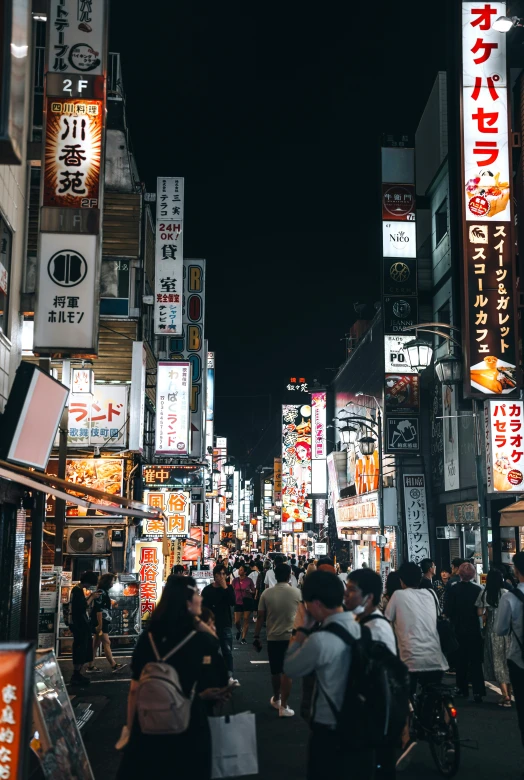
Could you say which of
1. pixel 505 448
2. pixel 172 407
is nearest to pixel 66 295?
pixel 505 448

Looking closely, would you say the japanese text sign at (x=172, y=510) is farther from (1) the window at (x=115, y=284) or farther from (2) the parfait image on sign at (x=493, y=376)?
(2) the parfait image on sign at (x=493, y=376)

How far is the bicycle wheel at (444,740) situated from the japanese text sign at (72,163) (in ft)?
28.7

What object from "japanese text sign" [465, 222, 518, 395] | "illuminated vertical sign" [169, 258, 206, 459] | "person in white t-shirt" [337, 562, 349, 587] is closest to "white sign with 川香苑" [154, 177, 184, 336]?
"illuminated vertical sign" [169, 258, 206, 459]

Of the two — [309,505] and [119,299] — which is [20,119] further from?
[309,505]

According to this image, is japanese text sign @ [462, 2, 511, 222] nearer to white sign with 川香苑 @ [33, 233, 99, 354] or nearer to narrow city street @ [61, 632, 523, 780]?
white sign with 川香苑 @ [33, 233, 99, 354]

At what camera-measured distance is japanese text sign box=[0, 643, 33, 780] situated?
182 inches

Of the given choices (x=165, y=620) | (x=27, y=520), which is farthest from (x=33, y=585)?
(x=165, y=620)

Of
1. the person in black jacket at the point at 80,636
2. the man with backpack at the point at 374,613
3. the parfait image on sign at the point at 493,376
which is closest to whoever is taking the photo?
the man with backpack at the point at 374,613

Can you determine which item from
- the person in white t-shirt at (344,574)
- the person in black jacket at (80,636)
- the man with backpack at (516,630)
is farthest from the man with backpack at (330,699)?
the person in black jacket at (80,636)

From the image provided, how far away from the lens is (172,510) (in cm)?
2975

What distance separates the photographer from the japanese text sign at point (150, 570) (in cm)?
2284

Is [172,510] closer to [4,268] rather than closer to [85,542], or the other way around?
[85,542]

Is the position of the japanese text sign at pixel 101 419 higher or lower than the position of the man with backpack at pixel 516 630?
higher

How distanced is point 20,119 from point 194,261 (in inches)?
1235
